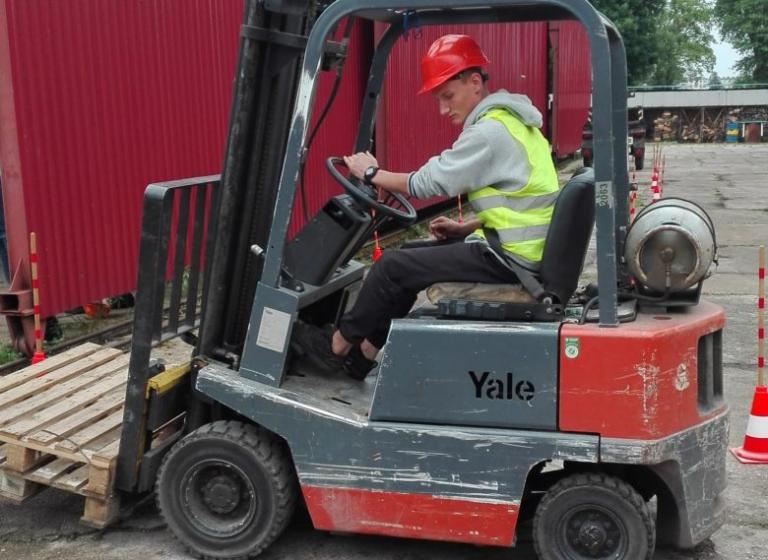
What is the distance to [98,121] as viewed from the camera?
338 inches

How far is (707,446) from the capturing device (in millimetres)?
4125

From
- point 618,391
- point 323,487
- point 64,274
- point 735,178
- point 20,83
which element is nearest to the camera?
point 618,391

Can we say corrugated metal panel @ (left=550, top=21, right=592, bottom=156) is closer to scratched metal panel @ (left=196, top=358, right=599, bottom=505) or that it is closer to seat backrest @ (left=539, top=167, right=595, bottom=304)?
seat backrest @ (left=539, top=167, right=595, bottom=304)

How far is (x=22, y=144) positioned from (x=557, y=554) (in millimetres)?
5490

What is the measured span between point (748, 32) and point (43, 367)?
2445 inches

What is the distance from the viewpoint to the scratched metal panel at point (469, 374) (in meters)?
3.94

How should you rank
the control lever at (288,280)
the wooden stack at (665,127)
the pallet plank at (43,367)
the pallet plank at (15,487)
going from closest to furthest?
1. the control lever at (288,280)
2. the pallet plank at (15,487)
3. the pallet plank at (43,367)
4. the wooden stack at (665,127)

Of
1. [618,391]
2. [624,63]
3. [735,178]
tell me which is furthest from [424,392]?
[735,178]

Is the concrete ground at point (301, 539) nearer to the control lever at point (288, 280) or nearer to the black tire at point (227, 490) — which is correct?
the black tire at point (227, 490)

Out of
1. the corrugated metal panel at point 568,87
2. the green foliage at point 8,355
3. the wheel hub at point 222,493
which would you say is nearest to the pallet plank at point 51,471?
the wheel hub at point 222,493

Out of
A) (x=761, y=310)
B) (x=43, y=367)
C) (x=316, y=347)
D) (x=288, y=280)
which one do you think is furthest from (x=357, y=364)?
(x=761, y=310)

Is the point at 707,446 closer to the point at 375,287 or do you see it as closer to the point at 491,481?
the point at 491,481

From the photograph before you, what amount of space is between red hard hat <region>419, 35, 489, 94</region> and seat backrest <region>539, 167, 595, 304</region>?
2.16 feet

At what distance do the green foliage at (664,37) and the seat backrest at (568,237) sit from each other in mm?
37621
